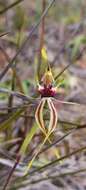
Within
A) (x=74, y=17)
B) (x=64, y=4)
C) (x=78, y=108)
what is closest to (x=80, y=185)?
(x=78, y=108)

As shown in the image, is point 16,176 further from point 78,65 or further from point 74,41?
point 78,65

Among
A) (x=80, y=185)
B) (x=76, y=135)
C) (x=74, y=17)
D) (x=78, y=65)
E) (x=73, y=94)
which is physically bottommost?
(x=80, y=185)

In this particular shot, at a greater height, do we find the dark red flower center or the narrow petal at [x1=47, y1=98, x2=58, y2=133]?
the dark red flower center

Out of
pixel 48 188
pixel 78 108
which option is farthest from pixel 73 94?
pixel 48 188

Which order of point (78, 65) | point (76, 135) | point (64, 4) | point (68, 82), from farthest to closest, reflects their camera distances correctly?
point (64, 4)
point (78, 65)
point (68, 82)
point (76, 135)

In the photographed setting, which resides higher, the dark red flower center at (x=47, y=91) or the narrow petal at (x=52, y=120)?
the dark red flower center at (x=47, y=91)

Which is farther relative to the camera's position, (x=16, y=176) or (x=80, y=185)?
(x=80, y=185)

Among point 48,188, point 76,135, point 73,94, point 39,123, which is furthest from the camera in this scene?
point 73,94

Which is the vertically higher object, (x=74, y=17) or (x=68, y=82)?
(x=74, y=17)

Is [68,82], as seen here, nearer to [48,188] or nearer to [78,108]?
[78,108]
